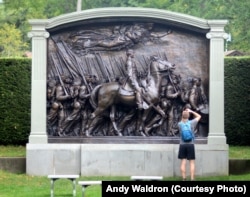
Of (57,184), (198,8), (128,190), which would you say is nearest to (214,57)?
(57,184)

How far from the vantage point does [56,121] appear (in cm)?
1912

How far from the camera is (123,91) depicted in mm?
18797

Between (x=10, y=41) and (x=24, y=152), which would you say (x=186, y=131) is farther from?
(x=10, y=41)

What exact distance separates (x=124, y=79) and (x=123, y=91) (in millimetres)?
337

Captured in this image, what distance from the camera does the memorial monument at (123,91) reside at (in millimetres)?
18703

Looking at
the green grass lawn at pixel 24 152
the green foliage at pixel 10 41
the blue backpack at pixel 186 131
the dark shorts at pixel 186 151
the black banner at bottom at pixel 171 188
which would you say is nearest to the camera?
the black banner at bottom at pixel 171 188

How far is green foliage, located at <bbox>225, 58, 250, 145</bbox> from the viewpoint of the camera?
22.1 meters

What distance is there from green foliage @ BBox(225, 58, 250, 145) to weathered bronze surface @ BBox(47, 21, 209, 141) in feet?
11.0

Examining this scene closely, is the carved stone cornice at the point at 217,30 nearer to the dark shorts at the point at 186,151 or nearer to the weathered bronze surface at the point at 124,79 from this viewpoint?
the weathered bronze surface at the point at 124,79

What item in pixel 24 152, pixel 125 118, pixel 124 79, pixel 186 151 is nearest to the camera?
pixel 186 151

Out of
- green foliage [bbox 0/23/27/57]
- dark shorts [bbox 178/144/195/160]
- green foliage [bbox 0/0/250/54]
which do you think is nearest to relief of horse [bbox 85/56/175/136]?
dark shorts [bbox 178/144/195/160]

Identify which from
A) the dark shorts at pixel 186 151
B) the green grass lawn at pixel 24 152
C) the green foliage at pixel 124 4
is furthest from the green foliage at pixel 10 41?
the dark shorts at pixel 186 151

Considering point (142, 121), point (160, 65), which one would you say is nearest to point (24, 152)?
point (142, 121)

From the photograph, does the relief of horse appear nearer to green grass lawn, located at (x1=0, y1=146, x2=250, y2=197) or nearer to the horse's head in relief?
the horse's head in relief
